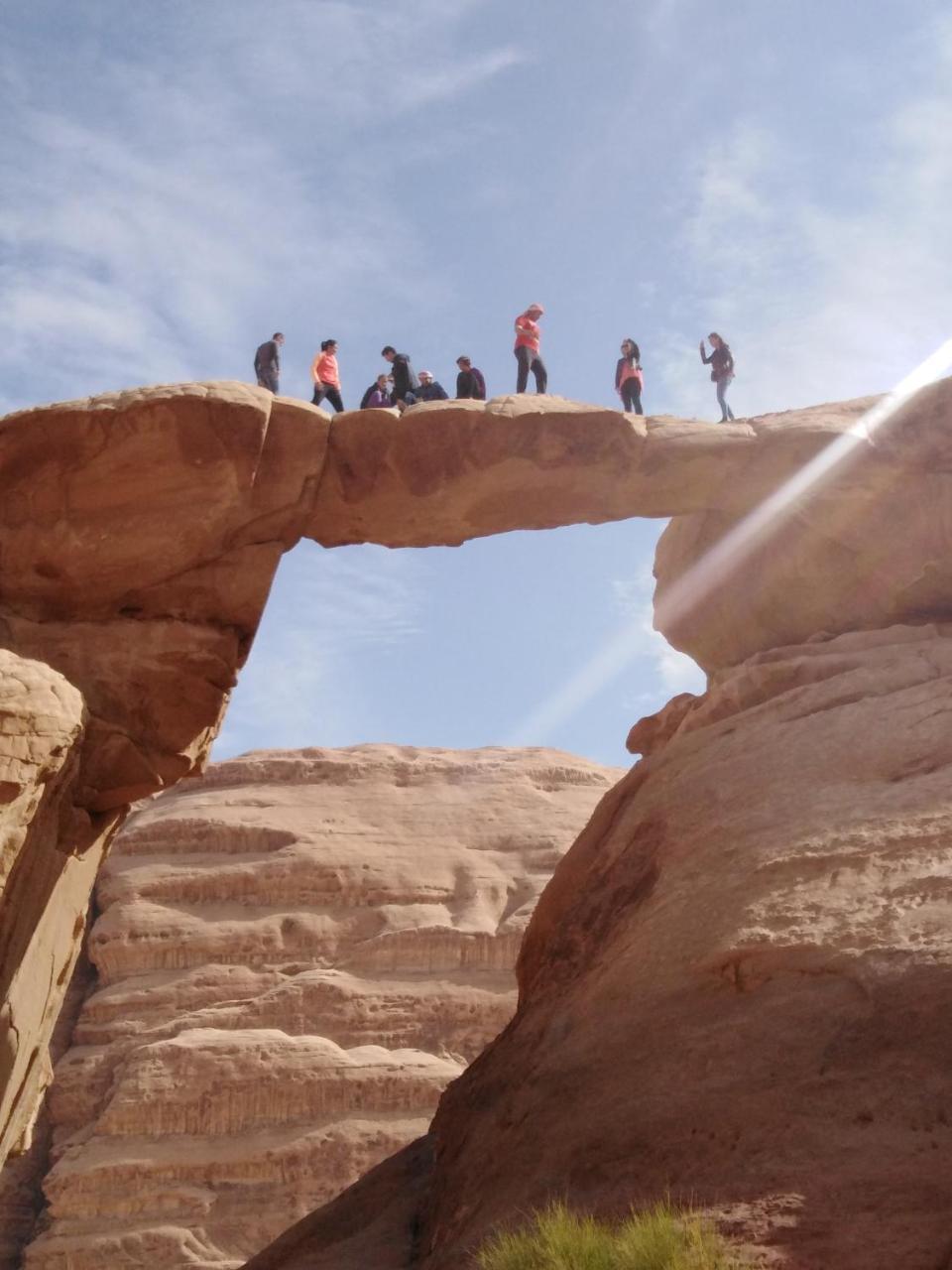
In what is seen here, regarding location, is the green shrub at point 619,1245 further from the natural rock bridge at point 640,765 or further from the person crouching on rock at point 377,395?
the person crouching on rock at point 377,395

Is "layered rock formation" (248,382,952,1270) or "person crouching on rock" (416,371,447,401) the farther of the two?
"person crouching on rock" (416,371,447,401)

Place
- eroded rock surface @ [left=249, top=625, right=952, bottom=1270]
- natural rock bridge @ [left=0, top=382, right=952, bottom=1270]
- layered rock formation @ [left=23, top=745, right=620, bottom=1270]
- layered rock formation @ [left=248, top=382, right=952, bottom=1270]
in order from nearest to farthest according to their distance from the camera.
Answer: eroded rock surface @ [left=249, top=625, right=952, bottom=1270]
layered rock formation @ [left=248, top=382, right=952, bottom=1270]
natural rock bridge @ [left=0, top=382, right=952, bottom=1270]
layered rock formation @ [left=23, top=745, right=620, bottom=1270]

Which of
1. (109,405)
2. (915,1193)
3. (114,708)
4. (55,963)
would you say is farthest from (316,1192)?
(915,1193)

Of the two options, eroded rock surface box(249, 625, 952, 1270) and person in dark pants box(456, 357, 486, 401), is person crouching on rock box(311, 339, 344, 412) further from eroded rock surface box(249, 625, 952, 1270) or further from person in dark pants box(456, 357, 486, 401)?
eroded rock surface box(249, 625, 952, 1270)

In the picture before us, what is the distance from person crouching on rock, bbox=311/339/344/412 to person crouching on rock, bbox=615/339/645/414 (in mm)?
3509

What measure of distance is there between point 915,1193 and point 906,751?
556 centimetres

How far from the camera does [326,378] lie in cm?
1748

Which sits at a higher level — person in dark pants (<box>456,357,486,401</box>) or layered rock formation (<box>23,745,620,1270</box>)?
person in dark pants (<box>456,357,486,401</box>)

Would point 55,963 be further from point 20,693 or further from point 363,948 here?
point 363,948

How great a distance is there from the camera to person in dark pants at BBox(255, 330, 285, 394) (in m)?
17.2

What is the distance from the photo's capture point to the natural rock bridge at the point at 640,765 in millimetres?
9281

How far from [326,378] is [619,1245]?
11998 mm

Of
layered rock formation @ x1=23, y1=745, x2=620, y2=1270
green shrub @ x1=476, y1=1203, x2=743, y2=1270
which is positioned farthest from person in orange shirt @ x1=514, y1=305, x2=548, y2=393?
layered rock formation @ x1=23, y1=745, x2=620, y2=1270

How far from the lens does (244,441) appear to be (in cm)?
1549
